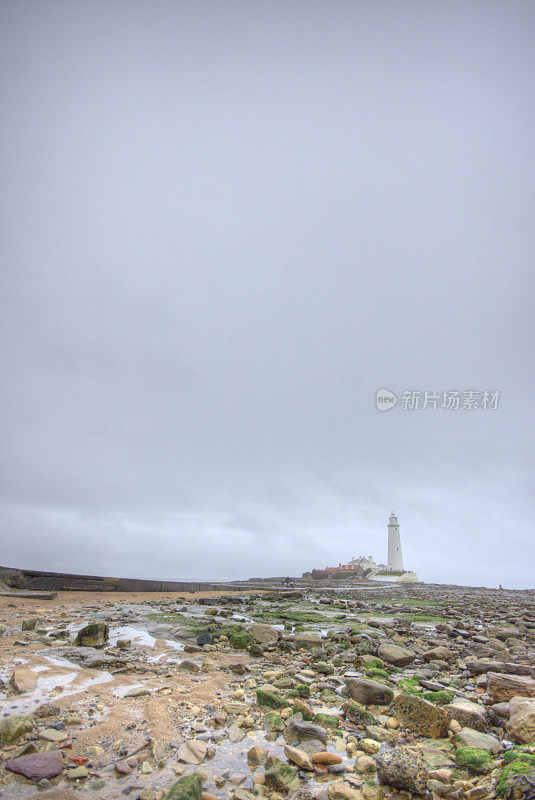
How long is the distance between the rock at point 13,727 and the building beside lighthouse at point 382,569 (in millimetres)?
64358

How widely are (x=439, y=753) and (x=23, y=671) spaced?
514 centimetres

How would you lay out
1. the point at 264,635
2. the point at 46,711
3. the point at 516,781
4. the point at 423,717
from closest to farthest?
the point at 516,781, the point at 423,717, the point at 46,711, the point at 264,635

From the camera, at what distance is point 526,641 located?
9.95m

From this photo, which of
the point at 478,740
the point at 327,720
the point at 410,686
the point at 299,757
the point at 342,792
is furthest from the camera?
the point at 410,686

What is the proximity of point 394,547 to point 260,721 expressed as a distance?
256 ft

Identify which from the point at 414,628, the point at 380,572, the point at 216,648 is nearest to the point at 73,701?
the point at 216,648

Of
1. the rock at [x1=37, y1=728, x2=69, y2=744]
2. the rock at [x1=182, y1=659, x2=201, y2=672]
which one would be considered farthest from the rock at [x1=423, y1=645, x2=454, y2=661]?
the rock at [x1=37, y1=728, x2=69, y2=744]

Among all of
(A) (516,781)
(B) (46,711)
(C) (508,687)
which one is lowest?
(B) (46,711)

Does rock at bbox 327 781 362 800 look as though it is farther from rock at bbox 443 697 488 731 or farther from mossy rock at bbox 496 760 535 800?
rock at bbox 443 697 488 731

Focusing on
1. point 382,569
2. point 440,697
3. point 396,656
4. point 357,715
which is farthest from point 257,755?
point 382,569

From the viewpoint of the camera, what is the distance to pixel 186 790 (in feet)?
9.91

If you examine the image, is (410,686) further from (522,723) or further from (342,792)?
(342,792)

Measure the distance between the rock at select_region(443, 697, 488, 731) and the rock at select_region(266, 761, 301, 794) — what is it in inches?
82.8

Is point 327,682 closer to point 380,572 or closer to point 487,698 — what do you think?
point 487,698
